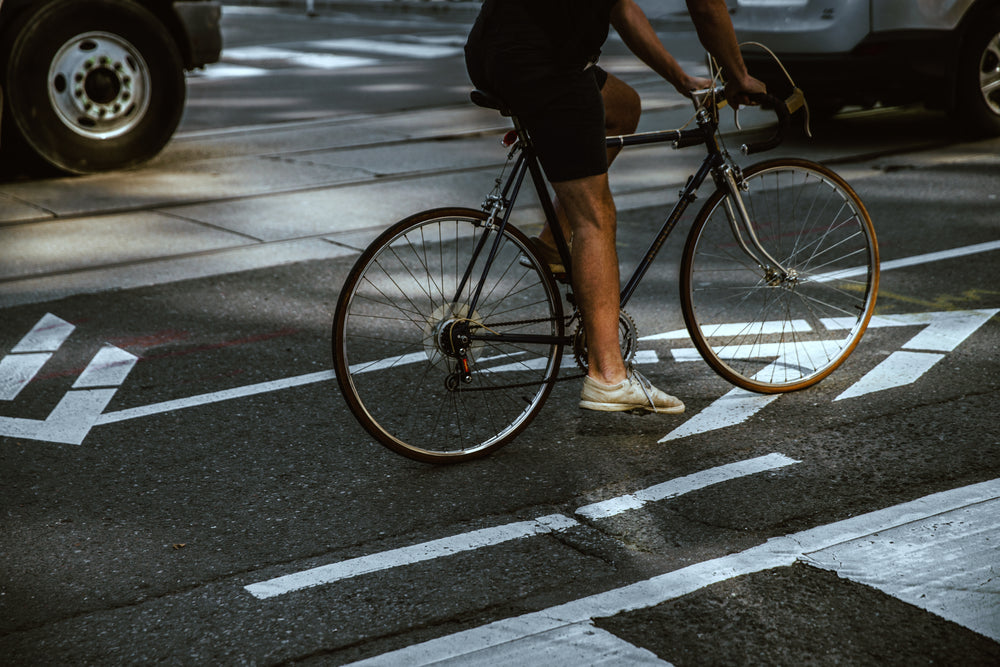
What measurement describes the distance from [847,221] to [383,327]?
2.00m

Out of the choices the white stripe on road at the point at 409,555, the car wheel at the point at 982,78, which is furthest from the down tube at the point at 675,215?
the car wheel at the point at 982,78

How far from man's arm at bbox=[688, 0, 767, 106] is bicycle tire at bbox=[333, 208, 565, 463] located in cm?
88

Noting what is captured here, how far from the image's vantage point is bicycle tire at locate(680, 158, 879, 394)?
14.6ft

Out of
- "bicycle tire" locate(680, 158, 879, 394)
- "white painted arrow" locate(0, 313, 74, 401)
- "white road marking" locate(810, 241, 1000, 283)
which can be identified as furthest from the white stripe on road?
"white road marking" locate(810, 241, 1000, 283)

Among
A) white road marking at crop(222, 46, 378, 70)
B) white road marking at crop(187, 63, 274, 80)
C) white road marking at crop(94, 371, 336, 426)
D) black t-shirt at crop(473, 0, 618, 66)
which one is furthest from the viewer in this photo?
white road marking at crop(222, 46, 378, 70)

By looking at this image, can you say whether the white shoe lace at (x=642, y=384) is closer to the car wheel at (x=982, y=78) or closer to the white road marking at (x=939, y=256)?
the white road marking at (x=939, y=256)

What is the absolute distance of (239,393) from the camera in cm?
479

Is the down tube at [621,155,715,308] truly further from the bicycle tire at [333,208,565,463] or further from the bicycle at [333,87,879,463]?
the bicycle tire at [333,208,565,463]

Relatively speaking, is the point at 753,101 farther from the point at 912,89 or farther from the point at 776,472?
the point at 912,89

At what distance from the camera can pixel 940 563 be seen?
3.21 m

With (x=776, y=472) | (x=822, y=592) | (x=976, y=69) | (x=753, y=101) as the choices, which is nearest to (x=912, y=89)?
(x=976, y=69)

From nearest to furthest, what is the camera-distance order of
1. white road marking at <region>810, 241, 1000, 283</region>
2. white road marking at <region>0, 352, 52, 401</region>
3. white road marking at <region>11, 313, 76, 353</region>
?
1. white road marking at <region>0, 352, 52, 401</region>
2. white road marking at <region>11, 313, 76, 353</region>
3. white road marking at <region>810, 241, 1000, 283</region>

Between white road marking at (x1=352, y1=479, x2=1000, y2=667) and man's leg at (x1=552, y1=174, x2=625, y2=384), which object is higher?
man's leg at (x1=552, y1=174, x2=625, y2=384)

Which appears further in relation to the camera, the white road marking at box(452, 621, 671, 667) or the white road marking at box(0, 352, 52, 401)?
the white road marking at box(0, 352, 52, 401)
